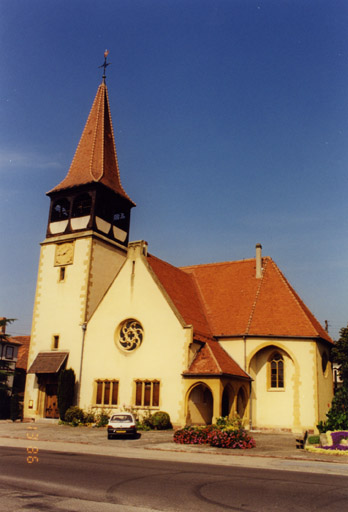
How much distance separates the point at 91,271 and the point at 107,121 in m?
14.0

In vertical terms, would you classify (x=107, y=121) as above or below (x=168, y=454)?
above

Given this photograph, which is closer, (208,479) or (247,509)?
(247,509)

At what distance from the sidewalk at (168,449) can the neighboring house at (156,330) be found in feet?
12.9

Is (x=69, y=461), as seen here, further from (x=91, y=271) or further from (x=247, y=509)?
(x=91, y=271)

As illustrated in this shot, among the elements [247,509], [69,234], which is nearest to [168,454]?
[247,509]

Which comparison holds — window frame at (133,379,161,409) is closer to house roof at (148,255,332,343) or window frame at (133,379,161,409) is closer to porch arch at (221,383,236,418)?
porch arch at (221,383,236,418)

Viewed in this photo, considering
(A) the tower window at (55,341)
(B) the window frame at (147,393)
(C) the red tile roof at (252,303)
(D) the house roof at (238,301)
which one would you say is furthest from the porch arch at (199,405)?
(A) the tower window at (55,341)

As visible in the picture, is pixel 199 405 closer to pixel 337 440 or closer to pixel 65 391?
pixel 65 391

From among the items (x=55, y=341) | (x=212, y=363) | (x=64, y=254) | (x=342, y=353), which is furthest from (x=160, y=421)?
(x=342, y=353)

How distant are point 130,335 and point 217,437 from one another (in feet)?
38.5

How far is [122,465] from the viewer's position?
14.3 m

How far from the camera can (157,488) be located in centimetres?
1062

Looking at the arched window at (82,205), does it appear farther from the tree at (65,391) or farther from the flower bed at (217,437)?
the flower bed at (217,437)

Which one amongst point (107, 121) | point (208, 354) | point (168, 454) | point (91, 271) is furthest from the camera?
point (107, 121)
